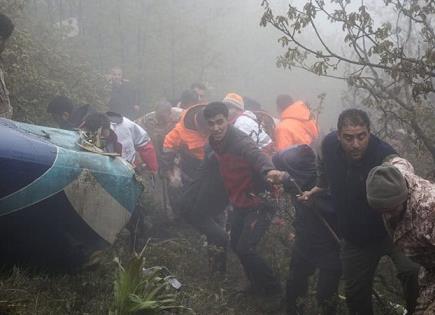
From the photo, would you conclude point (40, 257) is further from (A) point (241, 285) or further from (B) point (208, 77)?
(B) point (208, 77)

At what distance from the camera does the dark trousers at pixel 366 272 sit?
3.89m

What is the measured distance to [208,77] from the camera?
638 inches

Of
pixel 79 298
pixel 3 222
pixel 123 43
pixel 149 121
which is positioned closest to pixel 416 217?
pixel 79 298

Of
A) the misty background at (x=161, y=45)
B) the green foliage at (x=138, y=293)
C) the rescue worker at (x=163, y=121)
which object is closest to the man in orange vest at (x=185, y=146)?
the rescue worker at (x=163, y=121)

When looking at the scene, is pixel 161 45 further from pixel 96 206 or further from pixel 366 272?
pixel 366 272

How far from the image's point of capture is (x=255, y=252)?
536cm

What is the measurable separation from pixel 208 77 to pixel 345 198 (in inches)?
500

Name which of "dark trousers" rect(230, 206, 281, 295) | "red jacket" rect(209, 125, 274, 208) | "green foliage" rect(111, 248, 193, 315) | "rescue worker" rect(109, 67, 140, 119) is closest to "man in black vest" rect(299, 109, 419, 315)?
"red jacket" rect(209, 125, 274, 208)

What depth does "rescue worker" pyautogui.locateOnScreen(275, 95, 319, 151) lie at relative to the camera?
23.7 ft

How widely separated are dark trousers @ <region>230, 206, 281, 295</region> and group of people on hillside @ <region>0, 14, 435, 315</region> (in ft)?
0.04

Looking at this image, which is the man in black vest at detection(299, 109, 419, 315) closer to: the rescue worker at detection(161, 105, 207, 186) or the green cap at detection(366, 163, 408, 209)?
the green cap at detection(366, 163, 408, 209)

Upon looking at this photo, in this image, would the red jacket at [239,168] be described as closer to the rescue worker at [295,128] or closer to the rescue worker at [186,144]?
the rescue worker at [186,144]

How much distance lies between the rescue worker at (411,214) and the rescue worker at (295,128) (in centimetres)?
410

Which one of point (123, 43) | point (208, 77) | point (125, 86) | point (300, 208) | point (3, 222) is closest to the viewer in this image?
point (3, 222)
